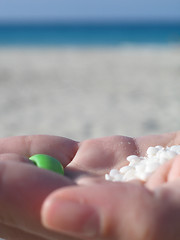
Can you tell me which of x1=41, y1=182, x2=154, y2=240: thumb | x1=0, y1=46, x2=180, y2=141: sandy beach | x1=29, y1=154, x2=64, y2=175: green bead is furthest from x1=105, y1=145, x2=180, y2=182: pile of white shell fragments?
x1=0, y1=46, x2=180, y2=141: sandy beach

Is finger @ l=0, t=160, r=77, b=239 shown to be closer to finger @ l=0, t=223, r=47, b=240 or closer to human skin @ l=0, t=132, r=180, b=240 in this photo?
human skin @ l=0, t=132, r=180, b=240

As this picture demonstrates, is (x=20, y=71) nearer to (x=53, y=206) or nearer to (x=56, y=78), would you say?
(x=56, y=78)

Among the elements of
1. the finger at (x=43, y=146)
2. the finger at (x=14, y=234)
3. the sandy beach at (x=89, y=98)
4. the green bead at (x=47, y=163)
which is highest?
the sandy beach at (x=89, y=98)

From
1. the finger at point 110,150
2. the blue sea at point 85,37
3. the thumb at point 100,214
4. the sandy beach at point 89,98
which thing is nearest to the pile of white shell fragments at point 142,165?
the finger at point 110,150

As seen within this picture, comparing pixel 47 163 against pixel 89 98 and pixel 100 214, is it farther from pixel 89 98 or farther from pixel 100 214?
pixel 89 98

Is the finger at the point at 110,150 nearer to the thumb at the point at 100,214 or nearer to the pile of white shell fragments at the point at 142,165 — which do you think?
the pile of white shell fragments at the point at 142,165
